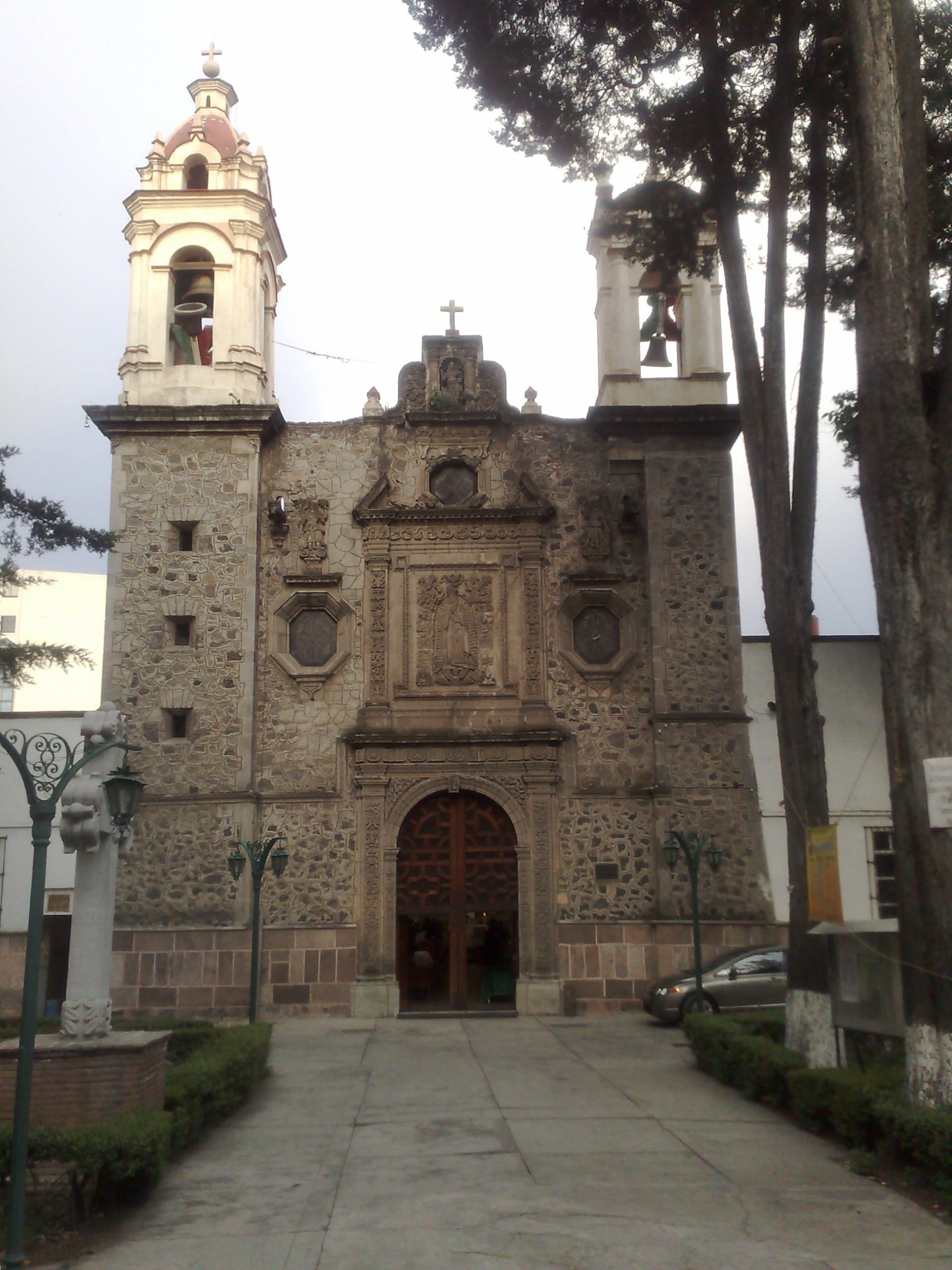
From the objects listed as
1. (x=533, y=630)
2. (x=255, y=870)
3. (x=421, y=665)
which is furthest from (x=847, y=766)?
(x=255, y=870)

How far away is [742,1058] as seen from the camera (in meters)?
11.8

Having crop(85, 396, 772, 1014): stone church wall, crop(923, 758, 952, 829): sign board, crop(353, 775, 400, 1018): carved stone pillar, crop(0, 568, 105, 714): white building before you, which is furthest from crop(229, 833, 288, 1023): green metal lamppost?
crop(0, 568, 105, 714): white building

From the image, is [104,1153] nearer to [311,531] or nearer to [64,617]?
[311,531]

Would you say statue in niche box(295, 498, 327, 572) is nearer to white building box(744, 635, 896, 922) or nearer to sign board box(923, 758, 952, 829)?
white building box(744, 635, 896, 922)

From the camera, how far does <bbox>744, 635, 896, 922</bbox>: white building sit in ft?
63.4

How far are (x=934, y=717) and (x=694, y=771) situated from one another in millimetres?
10029

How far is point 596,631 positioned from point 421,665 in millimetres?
2920

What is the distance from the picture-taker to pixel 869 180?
33.5ft

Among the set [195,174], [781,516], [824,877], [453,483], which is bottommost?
[824,877]

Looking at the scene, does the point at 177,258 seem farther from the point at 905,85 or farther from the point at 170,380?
the point at 905,85

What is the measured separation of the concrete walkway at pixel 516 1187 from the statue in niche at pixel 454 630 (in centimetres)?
763

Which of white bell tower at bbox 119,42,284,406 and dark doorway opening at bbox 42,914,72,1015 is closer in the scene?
white bell tower at bbox 119,42,284,406

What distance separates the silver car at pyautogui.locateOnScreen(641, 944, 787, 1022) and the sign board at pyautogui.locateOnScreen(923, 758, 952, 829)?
8670mm

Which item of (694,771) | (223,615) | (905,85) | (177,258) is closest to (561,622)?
(694,771)
